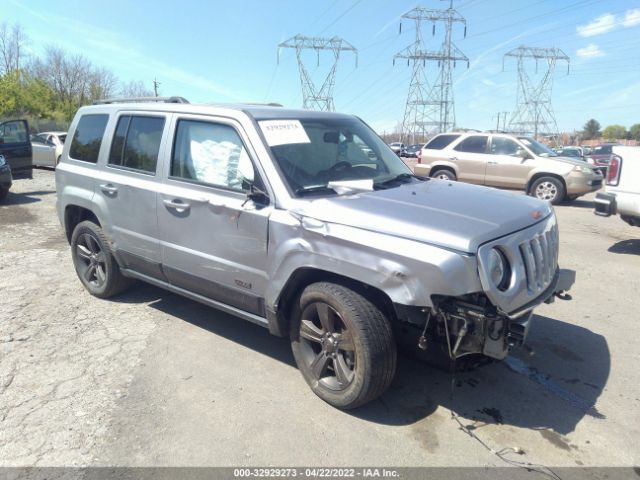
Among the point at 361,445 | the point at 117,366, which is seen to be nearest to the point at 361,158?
the point at 361,445

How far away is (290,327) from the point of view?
344cm

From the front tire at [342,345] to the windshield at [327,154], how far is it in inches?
32.2

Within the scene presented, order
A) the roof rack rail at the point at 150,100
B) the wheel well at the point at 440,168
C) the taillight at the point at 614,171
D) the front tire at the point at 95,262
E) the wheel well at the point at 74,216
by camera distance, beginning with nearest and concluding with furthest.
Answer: the roof rack rail at the point at 150,100, the front tire at the point at 95,262, the wheel well at the point at 74,216, the taillight at the point at 614,171, the wheel well at the point at 440,168

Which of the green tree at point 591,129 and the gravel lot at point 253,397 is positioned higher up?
the green tree at point 591,129

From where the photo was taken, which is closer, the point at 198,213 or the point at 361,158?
the point at 198,213

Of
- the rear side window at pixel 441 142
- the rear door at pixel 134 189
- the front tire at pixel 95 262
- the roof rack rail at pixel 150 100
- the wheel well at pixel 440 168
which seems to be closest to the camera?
the rear door at pixel 134 189

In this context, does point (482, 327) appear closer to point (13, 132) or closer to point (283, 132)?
point (283, 132)

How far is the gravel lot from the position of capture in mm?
2818

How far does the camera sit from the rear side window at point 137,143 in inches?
166

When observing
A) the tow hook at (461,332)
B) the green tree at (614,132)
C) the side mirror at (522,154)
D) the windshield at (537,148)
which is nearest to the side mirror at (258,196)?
the tow hook at (461,332)

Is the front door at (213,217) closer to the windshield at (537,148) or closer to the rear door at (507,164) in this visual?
the rear door at (507,164)

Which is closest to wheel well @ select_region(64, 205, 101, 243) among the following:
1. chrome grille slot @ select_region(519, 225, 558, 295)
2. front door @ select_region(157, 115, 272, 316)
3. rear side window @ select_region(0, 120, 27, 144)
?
front door @ select_region(157, 115, 272, 316)

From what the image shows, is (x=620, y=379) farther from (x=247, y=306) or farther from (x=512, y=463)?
(x=247, y=306)

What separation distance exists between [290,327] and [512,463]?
1.61 m
